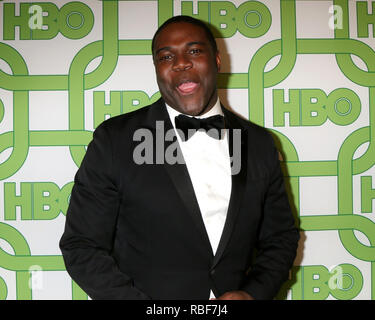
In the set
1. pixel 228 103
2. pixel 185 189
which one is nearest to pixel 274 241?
pixel 185 189

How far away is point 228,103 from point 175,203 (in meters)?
0.76

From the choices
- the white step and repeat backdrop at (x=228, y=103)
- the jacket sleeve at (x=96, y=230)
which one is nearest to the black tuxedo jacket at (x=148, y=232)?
the jacket sleeve at (x=96, y=230)

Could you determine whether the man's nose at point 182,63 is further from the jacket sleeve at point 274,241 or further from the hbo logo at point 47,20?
the hbo logo at point 47,20

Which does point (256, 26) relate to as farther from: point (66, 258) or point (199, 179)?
point (66, 258)

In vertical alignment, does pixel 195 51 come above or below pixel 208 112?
above

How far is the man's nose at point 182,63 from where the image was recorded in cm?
169

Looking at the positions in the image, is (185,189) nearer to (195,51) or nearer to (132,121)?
(132,121)

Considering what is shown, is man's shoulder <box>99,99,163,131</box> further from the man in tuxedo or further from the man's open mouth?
the man's open mouth

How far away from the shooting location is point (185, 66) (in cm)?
169

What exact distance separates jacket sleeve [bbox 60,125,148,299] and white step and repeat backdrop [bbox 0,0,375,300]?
501mm

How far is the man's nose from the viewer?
1.69m

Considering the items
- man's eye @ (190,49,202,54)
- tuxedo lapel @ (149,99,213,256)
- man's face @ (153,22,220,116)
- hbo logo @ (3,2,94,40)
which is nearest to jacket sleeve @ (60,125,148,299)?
tuxedo lapel @ (149,99,213,256)

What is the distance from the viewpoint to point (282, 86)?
2203 millimetres

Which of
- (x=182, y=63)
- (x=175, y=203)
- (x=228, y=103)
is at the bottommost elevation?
(x=175, y=203)
